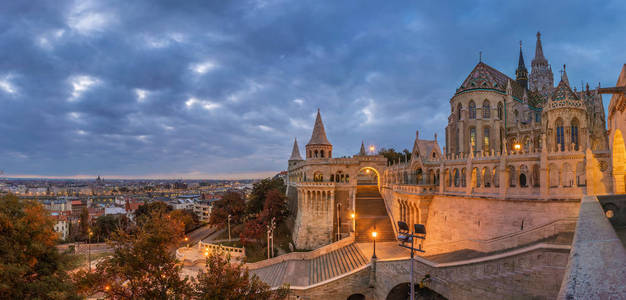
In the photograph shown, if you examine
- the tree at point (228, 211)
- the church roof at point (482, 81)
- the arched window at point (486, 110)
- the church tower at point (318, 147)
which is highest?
the church roof at point (482, 81)

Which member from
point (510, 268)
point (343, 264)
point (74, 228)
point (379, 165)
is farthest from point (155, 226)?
point (74, 228)

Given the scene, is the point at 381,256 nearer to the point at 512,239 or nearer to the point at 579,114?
the point at 512,239

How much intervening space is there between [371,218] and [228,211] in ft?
77.1

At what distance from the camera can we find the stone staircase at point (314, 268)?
82.2 ft

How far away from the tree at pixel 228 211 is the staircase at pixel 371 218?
19.4 metres

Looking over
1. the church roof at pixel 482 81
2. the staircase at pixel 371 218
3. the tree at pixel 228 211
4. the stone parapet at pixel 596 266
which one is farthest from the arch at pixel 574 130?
the tree at pixel 228 211

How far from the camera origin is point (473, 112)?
38.6m

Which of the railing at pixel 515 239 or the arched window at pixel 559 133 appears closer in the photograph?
the railing at pixel 515 239

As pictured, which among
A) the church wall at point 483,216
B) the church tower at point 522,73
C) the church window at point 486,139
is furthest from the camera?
the church tower at point 522,73

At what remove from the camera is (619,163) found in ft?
53.8

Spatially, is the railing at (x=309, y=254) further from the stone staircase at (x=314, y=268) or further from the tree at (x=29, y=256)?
the tree at (x=29, y=256)

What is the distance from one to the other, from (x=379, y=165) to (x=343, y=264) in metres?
21.9

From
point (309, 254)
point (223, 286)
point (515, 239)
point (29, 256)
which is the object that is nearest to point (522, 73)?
point (515, 239)

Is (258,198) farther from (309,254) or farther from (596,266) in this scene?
(596,266)
